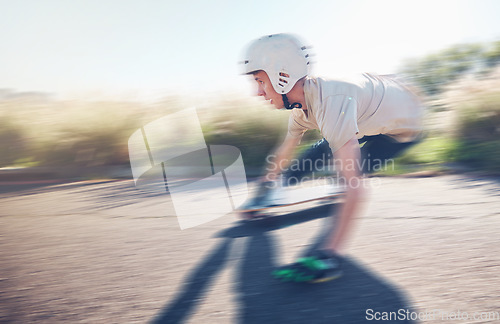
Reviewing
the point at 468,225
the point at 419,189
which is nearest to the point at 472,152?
the point at 419,189

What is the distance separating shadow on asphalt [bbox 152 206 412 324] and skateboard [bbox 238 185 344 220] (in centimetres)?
82

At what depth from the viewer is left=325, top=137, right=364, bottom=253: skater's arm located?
85.4 inches

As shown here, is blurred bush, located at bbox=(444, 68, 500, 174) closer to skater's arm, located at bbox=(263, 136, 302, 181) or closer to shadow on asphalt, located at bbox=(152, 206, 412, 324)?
skater's arm, located at bbox=(263, 136, 302, 181)

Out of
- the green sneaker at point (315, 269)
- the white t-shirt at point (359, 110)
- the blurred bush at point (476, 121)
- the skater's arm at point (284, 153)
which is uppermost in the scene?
the white t-shirt at point (359, 110)

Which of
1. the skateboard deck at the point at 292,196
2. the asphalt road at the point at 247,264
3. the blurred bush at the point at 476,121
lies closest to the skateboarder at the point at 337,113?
the asphalt road at the point at 247,264

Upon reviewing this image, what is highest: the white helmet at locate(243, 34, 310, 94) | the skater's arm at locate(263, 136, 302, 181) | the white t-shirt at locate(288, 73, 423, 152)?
the white helmet at locate(243, 34, 310, 94)

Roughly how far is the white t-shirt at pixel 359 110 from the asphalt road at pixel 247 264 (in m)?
0.76

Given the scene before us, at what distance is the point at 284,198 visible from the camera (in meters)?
3.87

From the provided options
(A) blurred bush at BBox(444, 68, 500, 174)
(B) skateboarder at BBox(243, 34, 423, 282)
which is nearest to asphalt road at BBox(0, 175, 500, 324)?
(B) skateboarder at BBox(243, 34, 423, 282)

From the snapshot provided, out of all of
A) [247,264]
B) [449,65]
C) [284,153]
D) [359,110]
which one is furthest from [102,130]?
[449,65]

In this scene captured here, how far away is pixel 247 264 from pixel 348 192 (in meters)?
0.85

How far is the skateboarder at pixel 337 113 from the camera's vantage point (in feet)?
7.18

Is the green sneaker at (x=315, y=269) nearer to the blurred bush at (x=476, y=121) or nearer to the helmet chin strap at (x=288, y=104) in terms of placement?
the helmet chin strap at (x=288, y=104)

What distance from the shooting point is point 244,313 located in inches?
78.4
